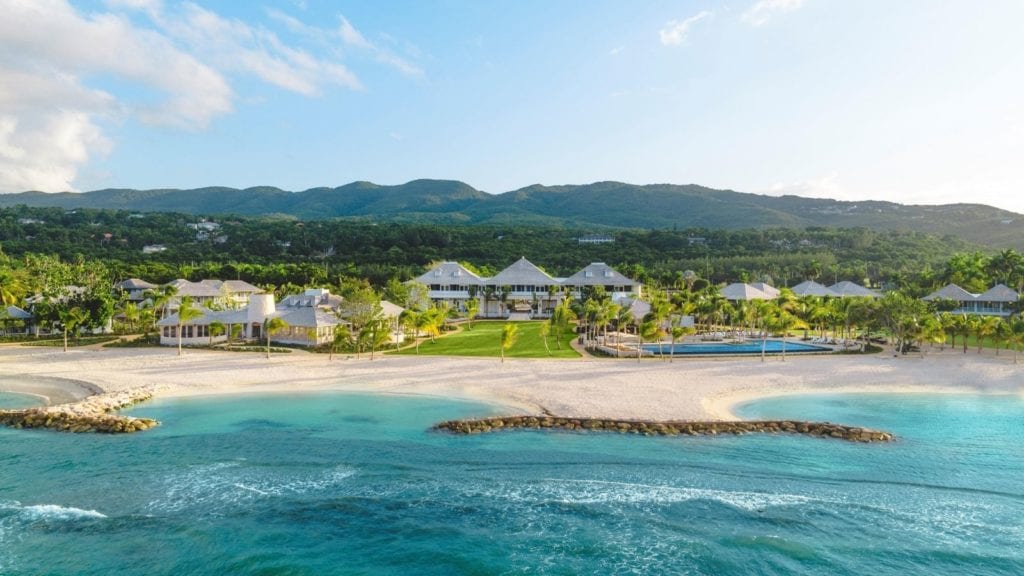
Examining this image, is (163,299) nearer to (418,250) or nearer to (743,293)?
(743,293)

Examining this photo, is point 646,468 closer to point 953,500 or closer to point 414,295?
point 953,500

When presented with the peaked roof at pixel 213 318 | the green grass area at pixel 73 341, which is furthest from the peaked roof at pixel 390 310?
the green grass area at pixel 73 341

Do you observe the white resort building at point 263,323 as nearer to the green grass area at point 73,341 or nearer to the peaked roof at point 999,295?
the green grass area at point 73,341

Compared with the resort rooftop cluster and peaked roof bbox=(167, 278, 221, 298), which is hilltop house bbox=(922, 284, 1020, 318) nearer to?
the resort rooftop cluster

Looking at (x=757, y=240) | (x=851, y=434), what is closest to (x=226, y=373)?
(x=851, y=434)

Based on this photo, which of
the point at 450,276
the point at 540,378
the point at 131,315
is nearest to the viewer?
the point at 540,378

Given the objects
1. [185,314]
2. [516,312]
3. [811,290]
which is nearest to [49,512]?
[185,314]
